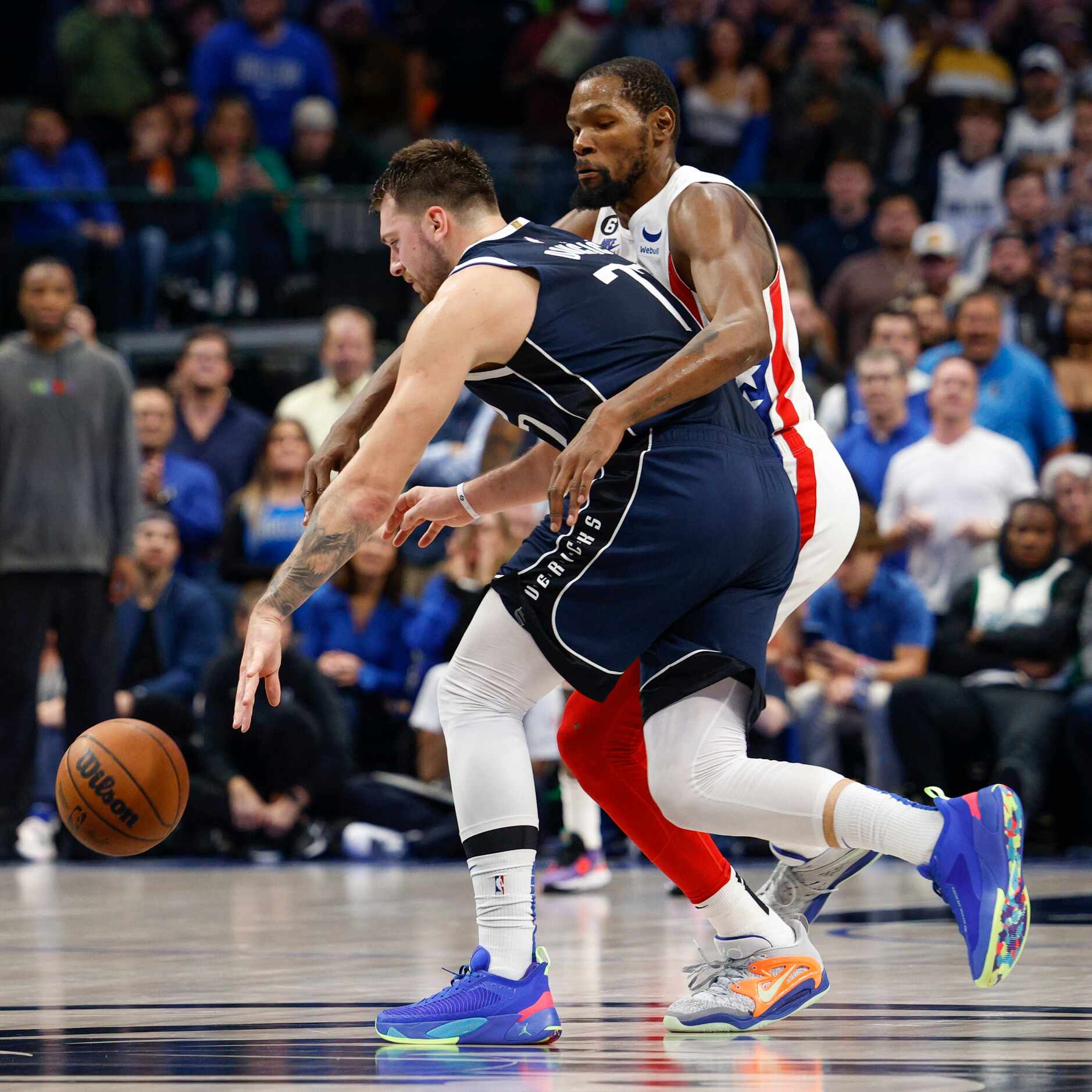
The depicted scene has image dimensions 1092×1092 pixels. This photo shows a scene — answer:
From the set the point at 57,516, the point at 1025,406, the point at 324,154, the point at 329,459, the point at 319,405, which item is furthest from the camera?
the point at 324,154

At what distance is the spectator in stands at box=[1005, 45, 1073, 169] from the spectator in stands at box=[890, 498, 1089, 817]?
4697 mm

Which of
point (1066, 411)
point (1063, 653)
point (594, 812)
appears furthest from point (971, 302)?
point (594, 812)

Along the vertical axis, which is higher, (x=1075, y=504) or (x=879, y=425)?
(x=879, y=425)

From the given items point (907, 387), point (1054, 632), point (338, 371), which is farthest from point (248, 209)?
point (1054, 632)

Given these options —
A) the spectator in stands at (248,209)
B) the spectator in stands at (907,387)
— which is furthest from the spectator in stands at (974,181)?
the spectator in stands at (248,209)

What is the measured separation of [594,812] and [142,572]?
3287mm

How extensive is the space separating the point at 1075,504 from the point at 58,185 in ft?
24.3

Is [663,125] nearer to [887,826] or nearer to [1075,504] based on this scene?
[887,826]

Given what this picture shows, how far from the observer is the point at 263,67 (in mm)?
14984

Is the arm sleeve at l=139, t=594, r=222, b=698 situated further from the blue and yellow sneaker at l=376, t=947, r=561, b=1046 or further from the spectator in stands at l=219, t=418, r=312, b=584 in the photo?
the blue and yellow sneaker at l=376, t=947, r=561, b=1046

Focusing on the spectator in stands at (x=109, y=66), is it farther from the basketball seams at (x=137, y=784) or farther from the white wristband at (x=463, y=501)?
the white wristband at (x=463, y=501)

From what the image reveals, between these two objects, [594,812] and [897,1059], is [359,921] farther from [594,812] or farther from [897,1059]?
[897,1059]

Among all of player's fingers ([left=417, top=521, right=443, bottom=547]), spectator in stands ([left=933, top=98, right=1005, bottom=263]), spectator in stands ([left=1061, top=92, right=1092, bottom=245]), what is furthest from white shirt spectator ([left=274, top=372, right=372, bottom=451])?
player's fingers ([left=417, top=521, right=443, bottom=547])

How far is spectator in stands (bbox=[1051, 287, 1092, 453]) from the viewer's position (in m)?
11.6
